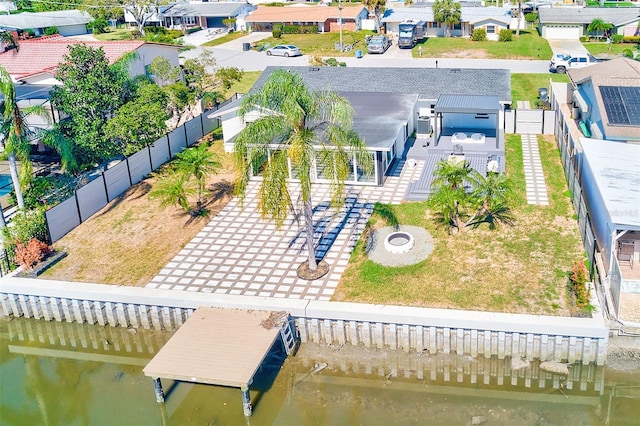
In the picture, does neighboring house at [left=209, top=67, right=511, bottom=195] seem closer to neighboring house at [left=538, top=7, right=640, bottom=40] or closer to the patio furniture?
the patio furniture

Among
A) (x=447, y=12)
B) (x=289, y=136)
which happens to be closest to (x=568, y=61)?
(x=447, y=12)

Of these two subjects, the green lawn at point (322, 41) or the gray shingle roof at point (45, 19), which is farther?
the gray shingle roof at point (45, 19)

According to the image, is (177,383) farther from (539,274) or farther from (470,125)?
(470,125)

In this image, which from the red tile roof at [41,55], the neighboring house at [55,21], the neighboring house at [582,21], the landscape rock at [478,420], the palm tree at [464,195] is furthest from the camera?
the neighboring house at [55,21]

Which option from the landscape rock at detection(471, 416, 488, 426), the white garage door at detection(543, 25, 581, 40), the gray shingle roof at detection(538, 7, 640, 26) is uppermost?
the gray shingle roof at detection(538, 7, 640, 26)

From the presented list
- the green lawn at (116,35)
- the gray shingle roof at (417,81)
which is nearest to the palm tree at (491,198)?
the gray shingle roof at (417,81)

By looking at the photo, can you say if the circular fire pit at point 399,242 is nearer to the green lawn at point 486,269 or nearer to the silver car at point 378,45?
the green lawn at point 486,269

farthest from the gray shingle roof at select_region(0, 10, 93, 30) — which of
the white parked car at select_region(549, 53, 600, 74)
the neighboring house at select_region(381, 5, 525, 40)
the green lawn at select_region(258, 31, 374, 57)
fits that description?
the white parked car at select_region(549, 53, 600, 74)
